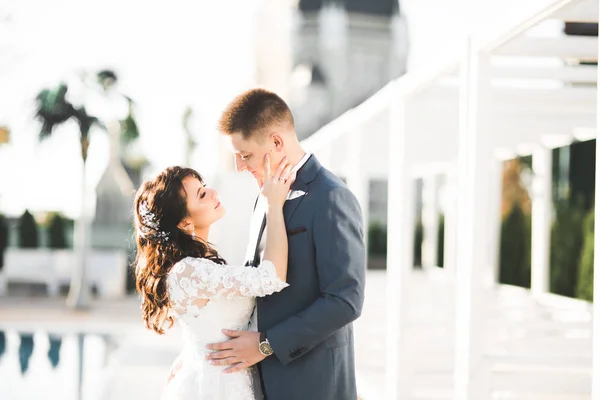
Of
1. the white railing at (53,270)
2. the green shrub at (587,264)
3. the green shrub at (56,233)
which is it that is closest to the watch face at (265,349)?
the green shrub at (587,264)

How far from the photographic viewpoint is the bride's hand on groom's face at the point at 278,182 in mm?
2715

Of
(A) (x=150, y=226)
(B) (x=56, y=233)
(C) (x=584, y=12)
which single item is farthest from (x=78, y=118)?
(A) (x=150, y=226)

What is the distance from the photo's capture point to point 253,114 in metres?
2.75

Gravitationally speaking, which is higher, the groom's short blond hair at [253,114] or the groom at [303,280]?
the groom's short blond hair at [253,114]

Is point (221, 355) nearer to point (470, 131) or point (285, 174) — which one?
point (285, 174)

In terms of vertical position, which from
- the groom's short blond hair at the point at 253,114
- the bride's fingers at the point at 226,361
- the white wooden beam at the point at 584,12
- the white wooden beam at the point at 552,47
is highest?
the white wooden beam at the point at 584,12

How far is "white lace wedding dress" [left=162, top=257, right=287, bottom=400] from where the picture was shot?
276cm

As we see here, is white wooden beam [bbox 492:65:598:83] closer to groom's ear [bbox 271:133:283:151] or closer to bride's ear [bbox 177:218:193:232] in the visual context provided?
groom's ear [bbox 271:133:283:151]

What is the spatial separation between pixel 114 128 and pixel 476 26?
1261 centimetres

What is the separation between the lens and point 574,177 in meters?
18.8

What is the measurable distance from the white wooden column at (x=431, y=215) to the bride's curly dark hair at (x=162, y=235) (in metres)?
12.4

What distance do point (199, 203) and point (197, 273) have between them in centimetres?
30

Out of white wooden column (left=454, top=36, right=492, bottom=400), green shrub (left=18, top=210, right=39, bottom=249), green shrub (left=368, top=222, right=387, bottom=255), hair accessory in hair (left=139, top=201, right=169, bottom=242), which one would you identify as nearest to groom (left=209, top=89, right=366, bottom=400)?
hair accessory in hair (left=139, top=201, right=169, bottom=242)

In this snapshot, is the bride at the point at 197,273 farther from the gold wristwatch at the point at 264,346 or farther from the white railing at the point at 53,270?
the white railing at the point at 53,270
